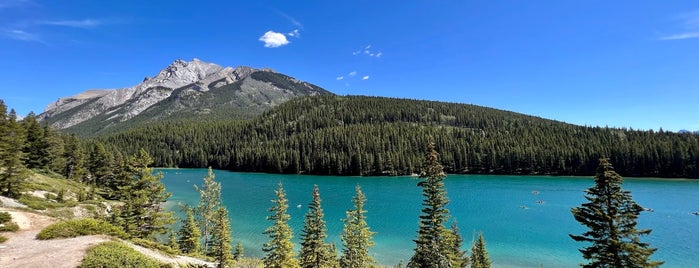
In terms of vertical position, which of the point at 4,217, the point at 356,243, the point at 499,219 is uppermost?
the point at 4,217

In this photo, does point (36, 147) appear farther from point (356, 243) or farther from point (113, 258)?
point (356, 243)

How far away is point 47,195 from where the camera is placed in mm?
47719

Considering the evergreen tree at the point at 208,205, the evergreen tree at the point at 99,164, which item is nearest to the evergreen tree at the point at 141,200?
the evergreen tree at the point at 208,205

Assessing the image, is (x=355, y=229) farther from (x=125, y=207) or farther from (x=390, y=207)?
(x=390, y=207)

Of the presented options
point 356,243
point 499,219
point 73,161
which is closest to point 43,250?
point 356,243

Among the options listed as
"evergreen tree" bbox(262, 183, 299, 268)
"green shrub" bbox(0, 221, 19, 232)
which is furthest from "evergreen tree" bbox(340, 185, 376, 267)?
"green shrub" bbox(0, 221, 19, 232)

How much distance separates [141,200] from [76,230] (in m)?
12.0

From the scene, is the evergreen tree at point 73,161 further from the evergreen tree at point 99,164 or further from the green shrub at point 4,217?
the green shrub at point 4,217

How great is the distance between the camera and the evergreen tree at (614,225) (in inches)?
698

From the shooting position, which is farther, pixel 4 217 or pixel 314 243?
pixel 314 243

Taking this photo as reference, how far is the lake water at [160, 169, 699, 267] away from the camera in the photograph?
4741cm

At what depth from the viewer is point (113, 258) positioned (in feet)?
58.0

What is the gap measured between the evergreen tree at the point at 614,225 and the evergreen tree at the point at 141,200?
117 ft

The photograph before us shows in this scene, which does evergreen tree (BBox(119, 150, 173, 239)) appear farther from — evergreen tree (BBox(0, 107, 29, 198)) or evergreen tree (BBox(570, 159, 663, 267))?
evergreen tree (BBox(570, 159, 663, 267))
